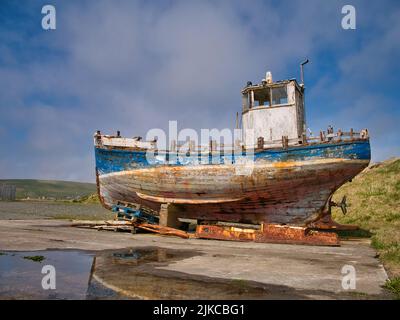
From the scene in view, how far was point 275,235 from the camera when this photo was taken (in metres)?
11.9

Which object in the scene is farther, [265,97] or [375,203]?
[375,203]


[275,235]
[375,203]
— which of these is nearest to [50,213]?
[275,235]

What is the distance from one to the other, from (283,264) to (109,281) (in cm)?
419

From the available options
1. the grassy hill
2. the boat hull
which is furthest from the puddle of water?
the grassy hill

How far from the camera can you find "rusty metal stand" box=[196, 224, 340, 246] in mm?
11430

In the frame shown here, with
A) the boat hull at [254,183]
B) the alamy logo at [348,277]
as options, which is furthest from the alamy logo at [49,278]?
the boat hull at [254,183]

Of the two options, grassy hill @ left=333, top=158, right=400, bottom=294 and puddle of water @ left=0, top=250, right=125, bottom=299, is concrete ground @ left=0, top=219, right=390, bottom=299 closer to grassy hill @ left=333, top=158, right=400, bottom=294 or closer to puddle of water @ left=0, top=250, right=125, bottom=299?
puddle of water @ left=0, top=250, right=125, bottom=299

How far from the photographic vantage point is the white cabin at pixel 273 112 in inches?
618

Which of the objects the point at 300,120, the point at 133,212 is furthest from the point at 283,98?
the point at 133,212

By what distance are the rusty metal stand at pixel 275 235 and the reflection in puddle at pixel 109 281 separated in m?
4.95

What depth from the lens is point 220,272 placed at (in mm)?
6453

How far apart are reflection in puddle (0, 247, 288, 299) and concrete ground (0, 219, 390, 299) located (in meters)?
0.35

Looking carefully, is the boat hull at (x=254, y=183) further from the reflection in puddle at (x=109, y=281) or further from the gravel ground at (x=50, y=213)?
the gravel ground at (x=50, y=213)

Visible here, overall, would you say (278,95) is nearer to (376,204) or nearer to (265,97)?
(265,97)
